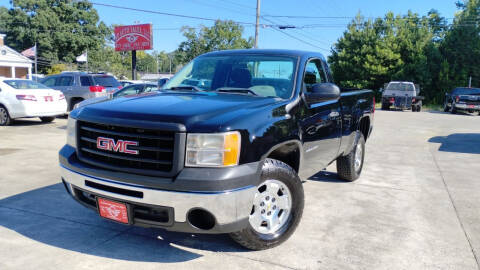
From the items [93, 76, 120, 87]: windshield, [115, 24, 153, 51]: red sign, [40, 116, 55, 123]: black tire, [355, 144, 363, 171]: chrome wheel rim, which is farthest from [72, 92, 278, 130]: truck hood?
[115, 24, 153, 51]: red sign

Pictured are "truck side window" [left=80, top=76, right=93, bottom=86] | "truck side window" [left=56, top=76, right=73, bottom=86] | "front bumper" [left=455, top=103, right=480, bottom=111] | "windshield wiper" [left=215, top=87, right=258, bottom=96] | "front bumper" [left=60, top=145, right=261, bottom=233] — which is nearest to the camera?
"front bumper" [left=60, top=145, right=261, bottom=233]

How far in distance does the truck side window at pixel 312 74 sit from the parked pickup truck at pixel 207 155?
3.2 inches

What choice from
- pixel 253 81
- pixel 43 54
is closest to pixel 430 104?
pixel 253 81

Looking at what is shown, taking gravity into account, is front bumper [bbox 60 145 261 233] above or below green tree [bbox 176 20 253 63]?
below

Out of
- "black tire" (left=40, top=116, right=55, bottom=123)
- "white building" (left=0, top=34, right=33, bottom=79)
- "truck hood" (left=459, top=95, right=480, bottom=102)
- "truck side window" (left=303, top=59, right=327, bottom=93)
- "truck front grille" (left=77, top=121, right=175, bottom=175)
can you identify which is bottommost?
"black tire" (left=40, top=116, right=55, bottom=123)

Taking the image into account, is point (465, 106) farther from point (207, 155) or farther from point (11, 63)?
point (11, 63)

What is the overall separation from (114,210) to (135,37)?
30.9 meters

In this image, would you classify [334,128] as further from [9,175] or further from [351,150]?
[9,175]

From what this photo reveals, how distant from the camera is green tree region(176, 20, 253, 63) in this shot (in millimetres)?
56781

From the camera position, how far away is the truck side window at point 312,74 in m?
4.11

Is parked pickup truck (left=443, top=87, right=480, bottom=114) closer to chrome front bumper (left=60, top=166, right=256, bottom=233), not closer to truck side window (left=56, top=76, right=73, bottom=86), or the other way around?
truck side window (left=56, top=76, right=73, bottom=86)

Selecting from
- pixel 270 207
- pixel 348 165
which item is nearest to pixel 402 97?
pixel 348 165

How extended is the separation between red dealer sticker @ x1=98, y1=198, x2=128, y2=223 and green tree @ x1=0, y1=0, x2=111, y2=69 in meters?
66.4

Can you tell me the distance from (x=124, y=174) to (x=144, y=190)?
0.77ft
